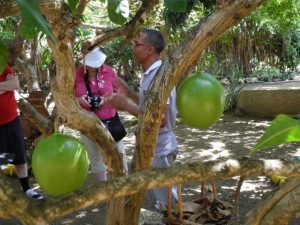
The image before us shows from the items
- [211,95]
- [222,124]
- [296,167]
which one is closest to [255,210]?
[296,167]

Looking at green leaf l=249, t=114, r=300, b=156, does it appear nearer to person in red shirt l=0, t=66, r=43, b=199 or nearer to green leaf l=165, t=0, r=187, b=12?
green leaf l=165, t=0, r=187, b=12

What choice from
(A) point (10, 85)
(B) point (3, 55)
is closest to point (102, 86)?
(A) point (10, 85)

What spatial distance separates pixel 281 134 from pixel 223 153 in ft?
16.4

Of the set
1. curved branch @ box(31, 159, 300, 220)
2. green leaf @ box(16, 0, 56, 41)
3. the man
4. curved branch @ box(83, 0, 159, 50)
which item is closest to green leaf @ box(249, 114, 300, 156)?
curved branch @ box(31, 159, 300, 220)

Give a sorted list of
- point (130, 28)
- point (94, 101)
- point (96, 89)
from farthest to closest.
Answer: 1. point (96, 89)
2. point (94, 101)
3. point (130, 28)

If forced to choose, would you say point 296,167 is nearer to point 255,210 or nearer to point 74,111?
point 255,210

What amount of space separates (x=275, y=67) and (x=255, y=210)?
11916 millimetres

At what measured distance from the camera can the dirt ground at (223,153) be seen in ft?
12.2

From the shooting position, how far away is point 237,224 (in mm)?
1487

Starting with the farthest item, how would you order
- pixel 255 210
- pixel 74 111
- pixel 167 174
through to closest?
1. pixel 74 111
2. pixel 255 210
3. pixel 167 174

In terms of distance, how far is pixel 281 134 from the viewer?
2.97 feet

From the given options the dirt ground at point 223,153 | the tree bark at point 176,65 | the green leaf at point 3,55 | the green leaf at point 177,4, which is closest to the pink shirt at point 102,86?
the dirt ground at point 223,153

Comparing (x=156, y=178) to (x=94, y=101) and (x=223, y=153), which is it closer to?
(x=94, y=101)

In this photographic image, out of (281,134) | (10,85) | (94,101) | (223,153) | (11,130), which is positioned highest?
(281,134)
